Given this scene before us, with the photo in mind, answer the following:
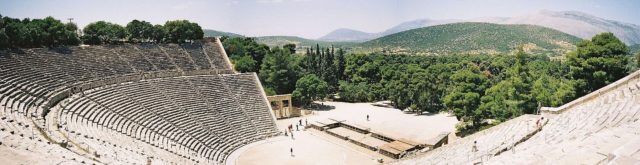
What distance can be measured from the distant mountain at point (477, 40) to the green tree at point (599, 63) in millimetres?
97732

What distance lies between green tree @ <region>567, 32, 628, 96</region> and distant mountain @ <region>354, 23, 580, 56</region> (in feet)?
321

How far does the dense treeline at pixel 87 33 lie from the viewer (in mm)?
35209

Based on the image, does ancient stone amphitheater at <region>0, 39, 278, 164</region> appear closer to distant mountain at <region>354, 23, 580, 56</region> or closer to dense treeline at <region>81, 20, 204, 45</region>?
dense treeline at <region>81, 20, 204, 45</region>

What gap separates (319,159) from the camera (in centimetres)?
3058

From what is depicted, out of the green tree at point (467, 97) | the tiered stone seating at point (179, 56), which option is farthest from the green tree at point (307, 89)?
the green tree at point (467, 97)

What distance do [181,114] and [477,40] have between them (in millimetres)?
127787

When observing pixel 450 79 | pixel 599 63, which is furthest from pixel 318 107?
pixel 599 63

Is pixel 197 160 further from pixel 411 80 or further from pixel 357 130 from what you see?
pixel 411 80

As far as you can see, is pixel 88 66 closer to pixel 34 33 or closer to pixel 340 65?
pixel 34 33

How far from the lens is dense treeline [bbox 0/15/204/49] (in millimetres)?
35209

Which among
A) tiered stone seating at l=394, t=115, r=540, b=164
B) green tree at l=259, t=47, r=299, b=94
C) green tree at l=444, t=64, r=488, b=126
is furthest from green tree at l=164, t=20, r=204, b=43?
tiered stone seating at l=394, t=115, r=540, b=164

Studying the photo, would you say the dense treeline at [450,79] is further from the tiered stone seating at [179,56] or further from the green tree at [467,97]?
the tiered stone seating at [179,56]

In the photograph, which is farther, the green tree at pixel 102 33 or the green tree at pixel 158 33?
the green tree at pixel 158 33

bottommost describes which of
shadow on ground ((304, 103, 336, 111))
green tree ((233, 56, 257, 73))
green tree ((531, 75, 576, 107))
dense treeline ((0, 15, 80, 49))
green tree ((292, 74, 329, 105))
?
shadow on ground ((304, 103, 336, 111))
